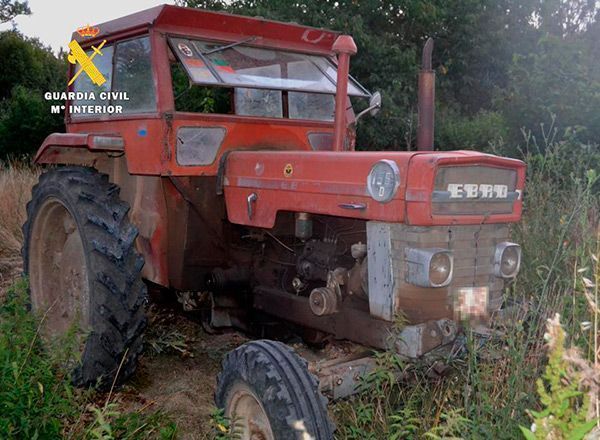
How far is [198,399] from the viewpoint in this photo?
375 centimetres

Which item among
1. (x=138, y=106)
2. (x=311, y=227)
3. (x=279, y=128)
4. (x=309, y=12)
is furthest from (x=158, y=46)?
(x=309, y=12)

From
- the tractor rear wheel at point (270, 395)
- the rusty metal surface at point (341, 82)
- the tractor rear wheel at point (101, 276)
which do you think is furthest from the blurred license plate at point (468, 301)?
the tractor rear wheel at point (101, 276)

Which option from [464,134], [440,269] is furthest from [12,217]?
[464,134]

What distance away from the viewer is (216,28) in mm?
3883

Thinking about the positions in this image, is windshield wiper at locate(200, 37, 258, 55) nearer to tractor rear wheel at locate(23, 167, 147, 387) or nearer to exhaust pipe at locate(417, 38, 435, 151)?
tractor rear wheel at locate(23, 167, 147, 387)

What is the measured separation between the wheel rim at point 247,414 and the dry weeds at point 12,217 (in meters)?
3.55

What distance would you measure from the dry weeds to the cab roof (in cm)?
282

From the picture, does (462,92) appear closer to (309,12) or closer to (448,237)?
(309,12)

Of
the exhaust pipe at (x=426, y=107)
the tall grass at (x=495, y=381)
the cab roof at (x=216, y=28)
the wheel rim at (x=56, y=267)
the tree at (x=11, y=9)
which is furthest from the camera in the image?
the tree at (x=11, y=9)

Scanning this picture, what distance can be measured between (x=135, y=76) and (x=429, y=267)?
2.18 m

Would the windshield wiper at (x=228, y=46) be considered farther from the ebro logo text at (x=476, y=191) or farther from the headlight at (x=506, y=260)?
the headlight at (x=506, y=260)

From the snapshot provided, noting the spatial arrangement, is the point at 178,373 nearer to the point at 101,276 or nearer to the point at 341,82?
the point at 101,276

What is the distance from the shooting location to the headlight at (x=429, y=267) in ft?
9.00

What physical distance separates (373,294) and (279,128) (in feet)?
4.81
